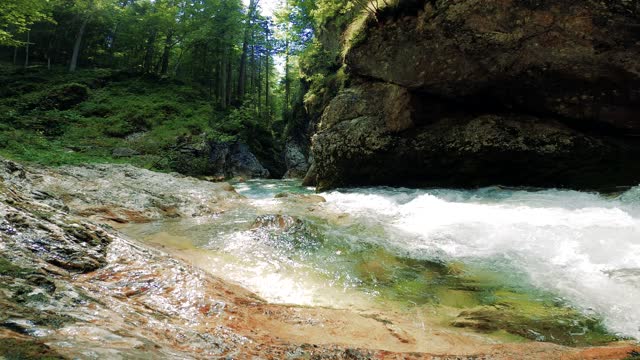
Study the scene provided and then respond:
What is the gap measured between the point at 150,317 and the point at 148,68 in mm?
33902

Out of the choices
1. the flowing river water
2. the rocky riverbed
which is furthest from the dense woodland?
the rocky riverbed

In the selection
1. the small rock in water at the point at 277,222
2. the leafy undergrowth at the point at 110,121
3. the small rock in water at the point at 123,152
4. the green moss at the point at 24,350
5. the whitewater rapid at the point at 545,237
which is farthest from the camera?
the small rock in water at the point at 123,152

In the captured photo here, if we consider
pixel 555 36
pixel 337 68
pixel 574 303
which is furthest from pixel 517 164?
pixel 337 68

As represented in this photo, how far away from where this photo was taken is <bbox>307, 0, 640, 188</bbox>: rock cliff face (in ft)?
32.6

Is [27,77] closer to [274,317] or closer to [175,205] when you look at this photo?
[175,205]

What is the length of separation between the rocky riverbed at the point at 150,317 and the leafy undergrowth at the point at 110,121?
1188 cm

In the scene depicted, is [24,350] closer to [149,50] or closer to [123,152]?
[123,152]

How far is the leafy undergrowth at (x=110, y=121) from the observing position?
16.6 m

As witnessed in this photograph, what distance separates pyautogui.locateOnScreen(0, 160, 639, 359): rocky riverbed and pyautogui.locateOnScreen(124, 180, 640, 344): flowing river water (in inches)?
23.3

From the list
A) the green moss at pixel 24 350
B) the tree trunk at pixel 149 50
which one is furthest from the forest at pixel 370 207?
the tree trunk at pixel 149 50

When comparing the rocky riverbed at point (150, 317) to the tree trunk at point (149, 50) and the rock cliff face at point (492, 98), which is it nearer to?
the rock cliff face at point (492, 98)

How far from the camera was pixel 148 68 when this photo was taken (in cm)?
3148

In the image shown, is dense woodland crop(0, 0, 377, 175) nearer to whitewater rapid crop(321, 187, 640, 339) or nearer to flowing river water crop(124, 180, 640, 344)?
whitewater rapid crop(321, 187, 640, 339)

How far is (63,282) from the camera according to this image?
7.61ft
